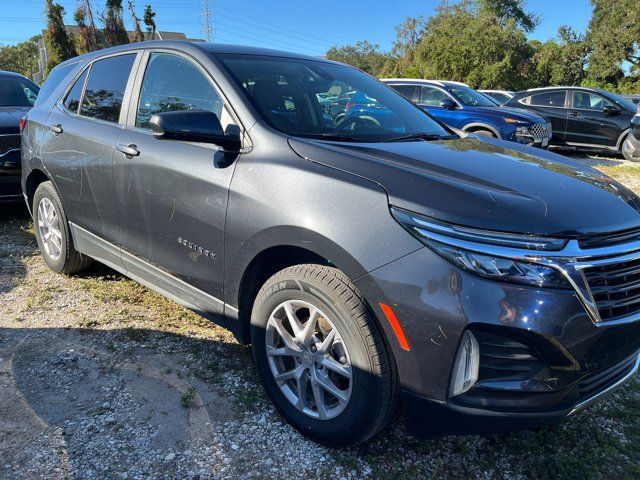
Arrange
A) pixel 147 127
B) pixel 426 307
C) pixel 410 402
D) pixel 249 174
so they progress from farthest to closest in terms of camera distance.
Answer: pixel 147 127 < pixel 249 174 < pixel 410 402 < pixel 426 307

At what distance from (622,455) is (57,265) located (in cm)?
412

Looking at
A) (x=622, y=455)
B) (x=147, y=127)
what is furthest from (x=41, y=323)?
(x=622, y=455)

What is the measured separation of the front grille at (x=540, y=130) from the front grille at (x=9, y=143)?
8501 mm

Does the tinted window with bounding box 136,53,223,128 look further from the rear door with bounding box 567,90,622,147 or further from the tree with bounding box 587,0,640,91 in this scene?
the tree with bounding box 587,0,640,91

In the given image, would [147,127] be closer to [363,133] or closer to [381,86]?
[363,133]

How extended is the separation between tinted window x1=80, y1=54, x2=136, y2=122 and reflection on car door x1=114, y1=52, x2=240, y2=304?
0.23m

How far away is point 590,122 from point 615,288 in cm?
1121

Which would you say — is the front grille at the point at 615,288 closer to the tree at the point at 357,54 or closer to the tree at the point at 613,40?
the tree at the point at 613,40

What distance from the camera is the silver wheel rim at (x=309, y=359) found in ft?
7.00

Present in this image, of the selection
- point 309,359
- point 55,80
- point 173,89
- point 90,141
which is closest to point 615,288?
point 309,359

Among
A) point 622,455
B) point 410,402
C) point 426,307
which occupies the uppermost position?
point 426,307

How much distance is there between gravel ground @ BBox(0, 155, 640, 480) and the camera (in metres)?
2.19

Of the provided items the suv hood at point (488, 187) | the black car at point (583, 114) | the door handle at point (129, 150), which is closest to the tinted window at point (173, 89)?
the door handle at point (129, 150)

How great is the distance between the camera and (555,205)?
195cm
